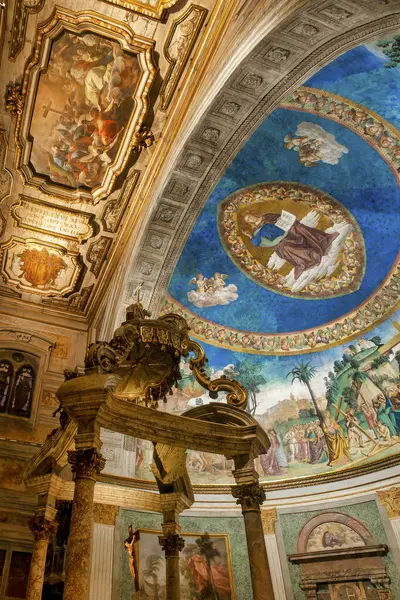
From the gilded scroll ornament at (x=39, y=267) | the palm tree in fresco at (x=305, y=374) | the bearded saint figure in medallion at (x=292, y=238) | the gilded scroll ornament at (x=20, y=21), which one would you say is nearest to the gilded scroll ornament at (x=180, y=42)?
the gilded scroll ornament at (x=20, y=21)

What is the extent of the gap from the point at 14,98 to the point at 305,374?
10.8 metres

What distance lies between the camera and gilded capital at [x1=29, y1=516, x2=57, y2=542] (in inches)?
312

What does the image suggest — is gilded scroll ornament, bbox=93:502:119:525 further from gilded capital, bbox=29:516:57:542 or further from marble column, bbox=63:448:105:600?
marble column, bbox=63:448:105:600

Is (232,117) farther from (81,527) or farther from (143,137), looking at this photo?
(81,527)

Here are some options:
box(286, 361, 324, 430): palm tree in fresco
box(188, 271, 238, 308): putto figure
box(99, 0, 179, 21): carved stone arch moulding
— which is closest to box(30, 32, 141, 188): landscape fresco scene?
box(99, 0, 179, 21): carved stone arch moulding

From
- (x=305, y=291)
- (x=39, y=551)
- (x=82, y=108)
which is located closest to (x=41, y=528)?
(x=39, y=551)

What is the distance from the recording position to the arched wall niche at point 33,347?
11.3m

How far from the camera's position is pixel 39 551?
7.84 meters

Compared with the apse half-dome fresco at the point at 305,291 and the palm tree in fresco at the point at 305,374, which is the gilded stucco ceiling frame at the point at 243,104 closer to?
the apse half-dome fresco at the point at 305,291

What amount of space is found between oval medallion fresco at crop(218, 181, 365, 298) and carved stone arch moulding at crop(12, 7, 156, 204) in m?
4.39

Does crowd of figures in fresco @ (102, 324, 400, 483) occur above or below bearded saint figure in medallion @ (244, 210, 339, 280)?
below

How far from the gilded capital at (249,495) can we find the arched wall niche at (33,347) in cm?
540

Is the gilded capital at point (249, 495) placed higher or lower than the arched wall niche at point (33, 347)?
lower

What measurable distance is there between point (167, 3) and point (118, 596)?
453 inches
